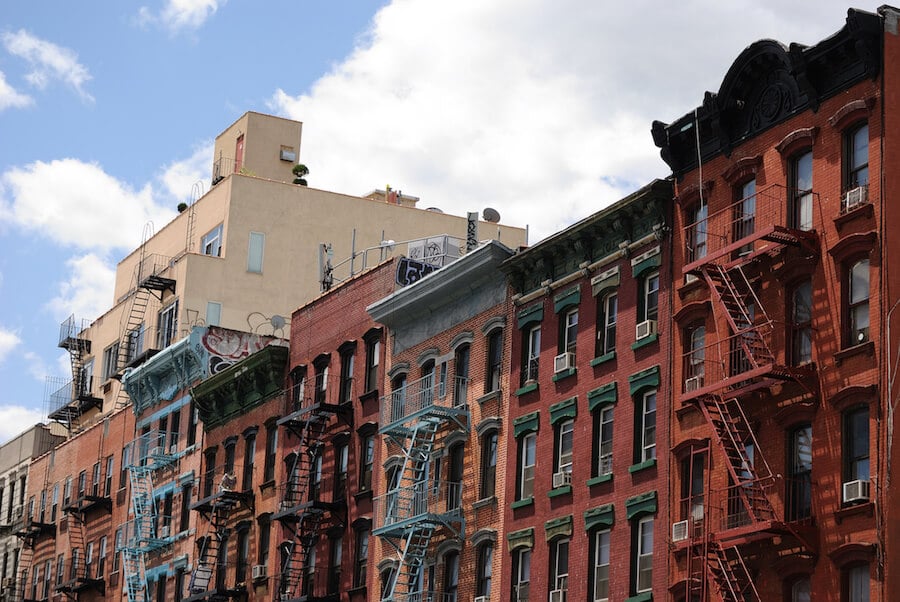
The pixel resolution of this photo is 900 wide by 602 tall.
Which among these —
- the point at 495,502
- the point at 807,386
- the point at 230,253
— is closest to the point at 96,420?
→ the point at 230,253

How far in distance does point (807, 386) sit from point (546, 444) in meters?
11.8

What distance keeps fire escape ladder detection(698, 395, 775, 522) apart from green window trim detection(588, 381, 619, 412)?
5057 millimetres

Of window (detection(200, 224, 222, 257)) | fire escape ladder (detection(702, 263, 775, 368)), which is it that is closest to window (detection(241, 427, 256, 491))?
window (detection(200, 224, 222, 257))

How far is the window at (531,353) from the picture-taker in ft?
173

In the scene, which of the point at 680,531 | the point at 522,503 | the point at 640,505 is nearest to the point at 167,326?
the point at 522,503

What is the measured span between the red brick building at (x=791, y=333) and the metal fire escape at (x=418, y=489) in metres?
11.1

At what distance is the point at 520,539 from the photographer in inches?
2014

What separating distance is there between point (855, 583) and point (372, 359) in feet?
87.3

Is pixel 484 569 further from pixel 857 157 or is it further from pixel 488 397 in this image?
pixel 857 157

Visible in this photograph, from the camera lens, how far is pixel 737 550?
41750 mm

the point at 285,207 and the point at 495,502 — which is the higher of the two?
the point at 285,207

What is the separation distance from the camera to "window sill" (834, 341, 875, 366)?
39.5 metres

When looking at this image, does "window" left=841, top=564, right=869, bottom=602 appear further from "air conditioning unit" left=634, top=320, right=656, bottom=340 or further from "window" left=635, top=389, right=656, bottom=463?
"air conditioning unit" left=634, top=320, right=656, bottom=340

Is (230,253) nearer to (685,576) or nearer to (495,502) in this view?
(495,502)
